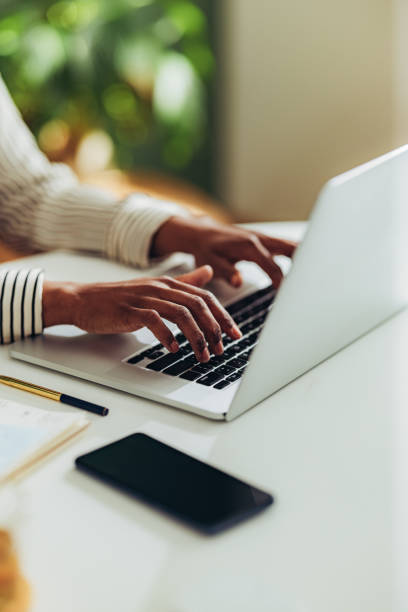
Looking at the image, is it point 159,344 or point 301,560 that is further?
point 159,344

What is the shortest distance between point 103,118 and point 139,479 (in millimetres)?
2299

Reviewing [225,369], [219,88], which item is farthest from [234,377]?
[219,88]

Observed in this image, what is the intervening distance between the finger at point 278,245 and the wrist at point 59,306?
1.07 feet

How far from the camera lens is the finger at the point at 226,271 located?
98 centimetres

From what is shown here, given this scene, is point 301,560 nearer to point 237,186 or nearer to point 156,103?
point 156,103

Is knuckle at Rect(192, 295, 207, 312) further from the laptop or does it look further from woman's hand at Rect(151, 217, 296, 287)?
woman's hand at Rect(151, 217, 296, 287)

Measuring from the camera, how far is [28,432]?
0.58 m

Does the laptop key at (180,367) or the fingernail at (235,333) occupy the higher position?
the fingernail at (235,333)

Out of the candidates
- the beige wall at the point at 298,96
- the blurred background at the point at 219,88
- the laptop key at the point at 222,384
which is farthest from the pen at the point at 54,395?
the beige wall at the point at 298,96

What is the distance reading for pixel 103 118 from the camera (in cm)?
265

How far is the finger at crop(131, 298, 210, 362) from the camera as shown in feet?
2.30

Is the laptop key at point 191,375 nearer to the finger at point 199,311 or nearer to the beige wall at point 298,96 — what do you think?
the finger at point 199,311

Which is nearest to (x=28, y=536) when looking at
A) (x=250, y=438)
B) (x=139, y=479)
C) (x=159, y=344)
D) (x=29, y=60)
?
(x=139, y=479)

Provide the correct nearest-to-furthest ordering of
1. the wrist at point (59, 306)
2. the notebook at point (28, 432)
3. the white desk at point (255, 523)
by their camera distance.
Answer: the white desk at point (255, 523) < the notebook at point (28, 432) < the wrist at point (59, 306)
